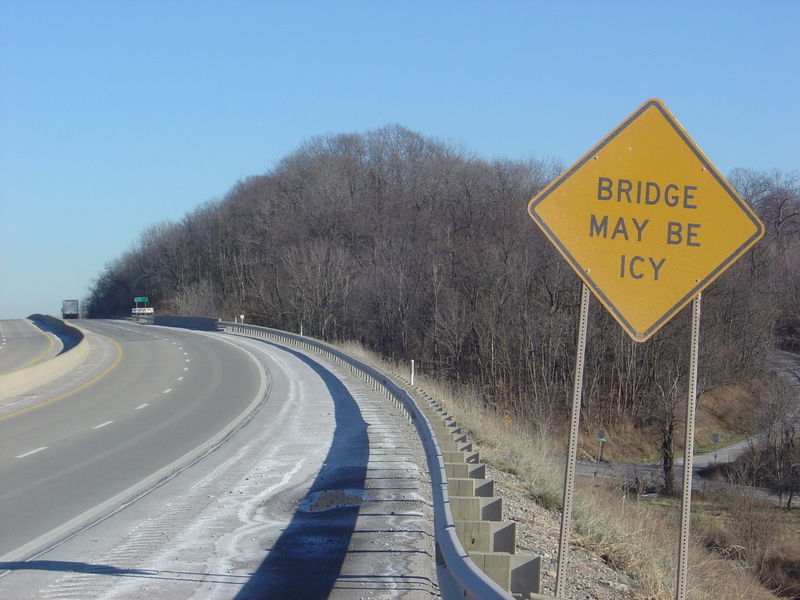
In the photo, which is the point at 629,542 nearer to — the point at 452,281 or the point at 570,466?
the point at 570,466

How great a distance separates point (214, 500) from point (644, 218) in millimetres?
6803

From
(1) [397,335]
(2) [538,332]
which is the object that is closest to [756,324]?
(2) [538,332]

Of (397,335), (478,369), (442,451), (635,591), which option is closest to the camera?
(635,591)

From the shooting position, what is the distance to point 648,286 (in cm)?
475

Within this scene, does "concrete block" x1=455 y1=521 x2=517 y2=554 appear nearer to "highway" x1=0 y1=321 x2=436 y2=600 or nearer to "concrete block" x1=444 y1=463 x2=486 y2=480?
"highway" x1=0 y1=321 x2=436 y2=600

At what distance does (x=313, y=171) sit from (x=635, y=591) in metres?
87.3

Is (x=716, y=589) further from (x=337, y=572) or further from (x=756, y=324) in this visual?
(x=756, y=324)

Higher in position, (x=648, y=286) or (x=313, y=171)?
(x=313, y=171)

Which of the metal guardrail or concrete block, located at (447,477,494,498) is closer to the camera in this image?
the metal guardrail

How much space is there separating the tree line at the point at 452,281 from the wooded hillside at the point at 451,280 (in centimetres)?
18

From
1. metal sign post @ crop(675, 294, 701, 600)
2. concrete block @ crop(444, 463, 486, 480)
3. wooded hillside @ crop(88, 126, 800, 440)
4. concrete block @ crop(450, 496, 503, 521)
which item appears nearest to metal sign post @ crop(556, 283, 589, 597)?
metal sign post @ crop(675, 294, 701, 600)

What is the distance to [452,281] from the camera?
68.2 meters

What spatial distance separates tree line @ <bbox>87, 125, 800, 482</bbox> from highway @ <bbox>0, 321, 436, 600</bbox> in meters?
20.0

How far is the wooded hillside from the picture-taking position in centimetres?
5416
